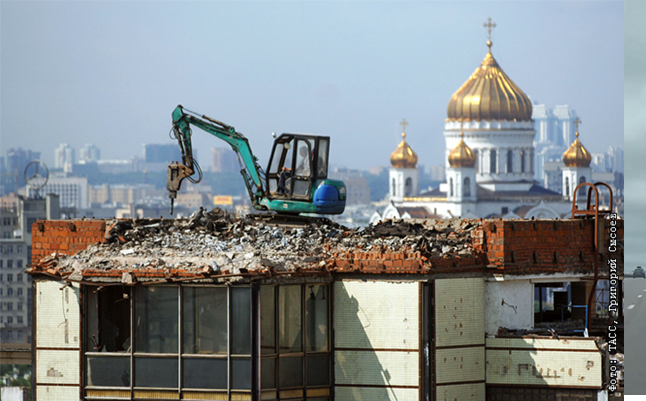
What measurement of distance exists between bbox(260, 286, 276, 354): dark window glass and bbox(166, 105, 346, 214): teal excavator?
3.10 meters

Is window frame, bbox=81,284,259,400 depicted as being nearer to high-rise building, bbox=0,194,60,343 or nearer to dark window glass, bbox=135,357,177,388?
dark window glass, bbox=135,357,177,388

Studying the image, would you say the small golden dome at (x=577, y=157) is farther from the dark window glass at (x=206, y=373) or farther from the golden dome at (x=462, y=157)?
the dark window glass at (x=206, y=373)

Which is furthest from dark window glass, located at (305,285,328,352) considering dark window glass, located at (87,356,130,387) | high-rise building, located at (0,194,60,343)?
high-rise building, located at (0,194,60,343)

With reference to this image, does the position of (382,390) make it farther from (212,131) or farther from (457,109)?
(457,109)

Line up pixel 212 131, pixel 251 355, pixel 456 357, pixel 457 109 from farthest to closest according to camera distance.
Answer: pixel 457 109 → pixel 212 131 → pixel 456 357 → pixel 251 355

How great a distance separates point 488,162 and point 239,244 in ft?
408

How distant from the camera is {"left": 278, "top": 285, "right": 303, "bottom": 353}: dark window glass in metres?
14.3

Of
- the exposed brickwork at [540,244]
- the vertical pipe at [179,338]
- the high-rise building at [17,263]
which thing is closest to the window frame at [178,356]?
the vertical pipe at [179,338]

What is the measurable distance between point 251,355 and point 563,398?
422cm

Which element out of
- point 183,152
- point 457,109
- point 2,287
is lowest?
point 2,287

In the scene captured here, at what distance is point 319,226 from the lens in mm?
16172

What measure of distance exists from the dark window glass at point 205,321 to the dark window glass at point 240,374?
24cm

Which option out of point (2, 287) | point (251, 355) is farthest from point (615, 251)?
point (2, 287)

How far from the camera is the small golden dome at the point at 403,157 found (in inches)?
5330
